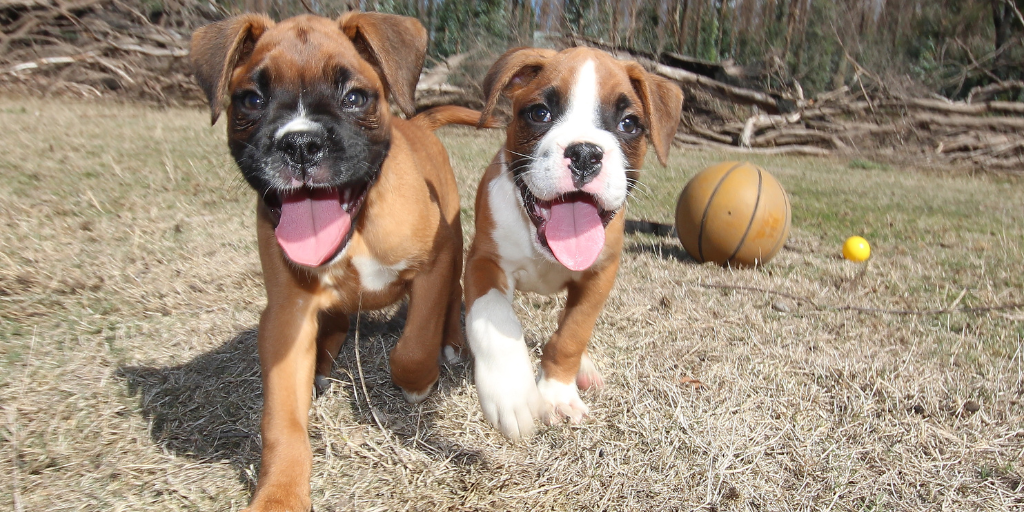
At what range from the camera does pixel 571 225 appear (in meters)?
3.30

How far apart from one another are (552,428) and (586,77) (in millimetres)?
1551

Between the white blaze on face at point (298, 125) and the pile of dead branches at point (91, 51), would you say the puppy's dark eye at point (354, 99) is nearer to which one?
the white blaze on face at point (298, 125)

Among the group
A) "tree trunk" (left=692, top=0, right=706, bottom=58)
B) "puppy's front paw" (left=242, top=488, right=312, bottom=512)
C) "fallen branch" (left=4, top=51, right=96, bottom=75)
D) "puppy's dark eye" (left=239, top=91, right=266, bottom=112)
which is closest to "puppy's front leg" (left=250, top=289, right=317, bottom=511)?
"puppy's front paw" (left=242, top=488, right=312, bottom=512)

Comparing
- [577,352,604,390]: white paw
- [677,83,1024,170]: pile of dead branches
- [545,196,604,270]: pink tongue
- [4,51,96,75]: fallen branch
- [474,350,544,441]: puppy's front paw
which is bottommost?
[677,83,1024,170]: pile of dead branches

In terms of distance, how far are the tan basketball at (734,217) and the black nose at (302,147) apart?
3.43 meters

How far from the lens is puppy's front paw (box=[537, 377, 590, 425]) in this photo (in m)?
3.28

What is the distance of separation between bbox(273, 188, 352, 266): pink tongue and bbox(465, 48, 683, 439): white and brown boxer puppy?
0.63 metres

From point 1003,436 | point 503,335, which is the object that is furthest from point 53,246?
point 1003,436

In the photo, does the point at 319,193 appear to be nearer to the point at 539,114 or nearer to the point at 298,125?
the point at 298,125

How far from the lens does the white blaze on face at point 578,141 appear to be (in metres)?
3.12

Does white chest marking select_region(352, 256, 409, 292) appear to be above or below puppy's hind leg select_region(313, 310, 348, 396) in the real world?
above

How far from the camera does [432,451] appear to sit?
3.03 meters

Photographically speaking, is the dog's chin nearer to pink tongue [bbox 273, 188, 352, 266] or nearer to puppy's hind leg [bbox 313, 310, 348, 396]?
pink tongue [bbox 273, 188, 352, 266]

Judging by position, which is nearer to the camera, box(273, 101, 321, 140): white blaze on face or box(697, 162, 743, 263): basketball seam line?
box(273, 101, 321, 140): white blaze on face
